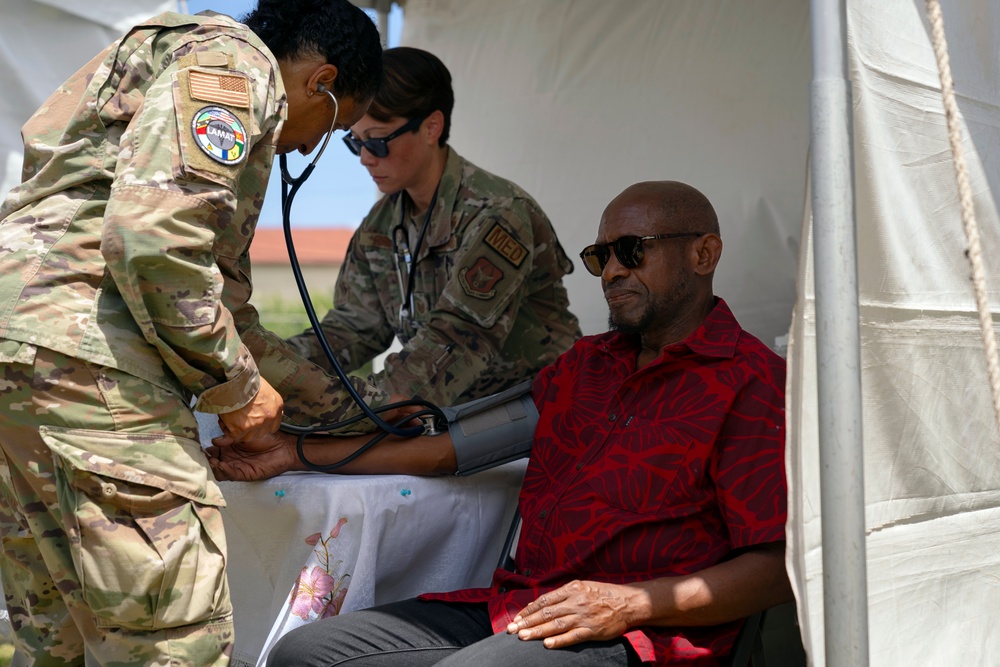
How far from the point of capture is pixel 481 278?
8.71ft

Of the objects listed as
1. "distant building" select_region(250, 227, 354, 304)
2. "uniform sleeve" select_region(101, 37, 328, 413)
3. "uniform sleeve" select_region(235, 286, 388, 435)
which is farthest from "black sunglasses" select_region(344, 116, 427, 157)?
"distant building" select_region(250, 227, 354, 304)

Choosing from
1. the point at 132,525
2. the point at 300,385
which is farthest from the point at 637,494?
the point at 132,525

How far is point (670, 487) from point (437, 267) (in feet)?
4.26

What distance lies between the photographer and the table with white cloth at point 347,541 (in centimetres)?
195

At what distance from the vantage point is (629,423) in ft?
6.49

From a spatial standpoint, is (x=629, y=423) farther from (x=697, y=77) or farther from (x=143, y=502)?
(x=697, y=77)

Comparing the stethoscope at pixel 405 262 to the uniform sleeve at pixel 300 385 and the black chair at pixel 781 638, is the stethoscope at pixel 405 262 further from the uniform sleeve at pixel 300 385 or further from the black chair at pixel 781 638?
the black chair at pixel 781 638

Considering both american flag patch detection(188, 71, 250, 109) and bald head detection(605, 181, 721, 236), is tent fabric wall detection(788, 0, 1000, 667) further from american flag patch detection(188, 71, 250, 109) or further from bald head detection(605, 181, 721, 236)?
american flag patch detection(188, 71, 250, 109)

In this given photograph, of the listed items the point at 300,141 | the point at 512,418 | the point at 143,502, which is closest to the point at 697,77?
the point at 512,418

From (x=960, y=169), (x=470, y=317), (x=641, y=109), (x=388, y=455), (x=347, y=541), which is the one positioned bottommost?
(x=347, y=541)

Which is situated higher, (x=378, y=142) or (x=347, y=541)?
(x=378, y=142)

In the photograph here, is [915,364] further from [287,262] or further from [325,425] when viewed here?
[287,262]

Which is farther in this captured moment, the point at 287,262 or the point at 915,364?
the point at 287,262

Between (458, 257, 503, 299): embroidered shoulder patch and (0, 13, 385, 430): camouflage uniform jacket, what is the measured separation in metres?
1.03
